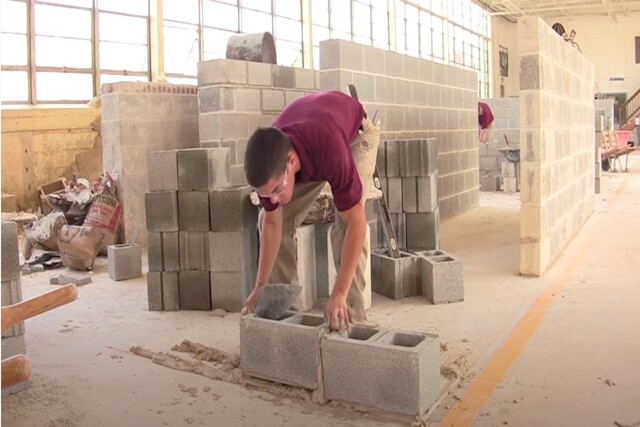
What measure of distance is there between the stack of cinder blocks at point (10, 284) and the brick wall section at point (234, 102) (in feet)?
11.3

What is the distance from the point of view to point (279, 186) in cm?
294

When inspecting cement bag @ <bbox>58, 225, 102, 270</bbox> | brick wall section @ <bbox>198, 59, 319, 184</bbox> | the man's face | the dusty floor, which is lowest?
the dusty floor

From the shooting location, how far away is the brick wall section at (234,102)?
692 centimetres

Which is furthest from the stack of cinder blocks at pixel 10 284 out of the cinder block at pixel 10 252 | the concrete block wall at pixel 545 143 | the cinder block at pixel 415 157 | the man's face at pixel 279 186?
the concrete block wall at pixel 545 143

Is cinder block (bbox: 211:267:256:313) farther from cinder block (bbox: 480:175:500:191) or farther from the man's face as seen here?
cinder block (bbox: 480:175:500:191)

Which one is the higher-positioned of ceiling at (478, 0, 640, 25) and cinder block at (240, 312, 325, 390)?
ceiling at (478, 0, 640, 25)

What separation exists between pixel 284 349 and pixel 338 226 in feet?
3.52

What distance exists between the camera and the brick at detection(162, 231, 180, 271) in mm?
5301

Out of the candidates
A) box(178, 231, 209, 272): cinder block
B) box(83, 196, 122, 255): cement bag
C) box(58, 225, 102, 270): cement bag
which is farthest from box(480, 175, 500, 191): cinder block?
box(178, 231, 209, 272): cinder block

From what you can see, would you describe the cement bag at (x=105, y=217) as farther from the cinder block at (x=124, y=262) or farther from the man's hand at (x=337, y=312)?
the man's hand at (x=337, y=312)

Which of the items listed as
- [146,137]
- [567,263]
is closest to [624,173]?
[567,263]

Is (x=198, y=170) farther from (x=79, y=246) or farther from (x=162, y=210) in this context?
(x=79, y=246)

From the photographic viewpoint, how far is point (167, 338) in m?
4.52

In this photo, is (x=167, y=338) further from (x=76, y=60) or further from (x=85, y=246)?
(x=76, y=60)
